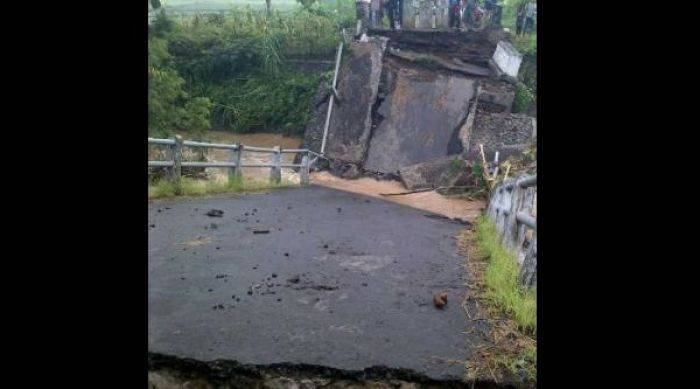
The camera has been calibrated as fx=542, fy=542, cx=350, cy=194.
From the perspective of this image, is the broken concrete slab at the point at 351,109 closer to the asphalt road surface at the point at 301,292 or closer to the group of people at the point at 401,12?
the group of people at the point at 401,12

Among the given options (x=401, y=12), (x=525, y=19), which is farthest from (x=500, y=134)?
(x=525, y=19)

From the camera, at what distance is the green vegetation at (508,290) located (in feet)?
11.9

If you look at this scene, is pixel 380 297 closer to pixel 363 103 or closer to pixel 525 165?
pixel 525 165

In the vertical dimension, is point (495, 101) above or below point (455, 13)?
below

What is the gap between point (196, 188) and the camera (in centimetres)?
906

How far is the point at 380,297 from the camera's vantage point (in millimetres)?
4262

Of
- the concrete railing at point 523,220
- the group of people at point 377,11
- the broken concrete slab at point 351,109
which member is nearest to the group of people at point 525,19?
the group of people at point 377,11

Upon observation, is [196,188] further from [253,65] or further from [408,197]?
[253,65]

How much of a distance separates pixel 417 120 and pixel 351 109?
2.10 metres

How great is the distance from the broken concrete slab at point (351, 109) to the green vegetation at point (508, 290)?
11009 millimetres

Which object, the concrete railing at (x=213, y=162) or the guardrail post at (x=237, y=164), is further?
the guardrail post at (x=237, y=164)

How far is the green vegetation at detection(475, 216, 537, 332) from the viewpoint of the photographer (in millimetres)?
3613
